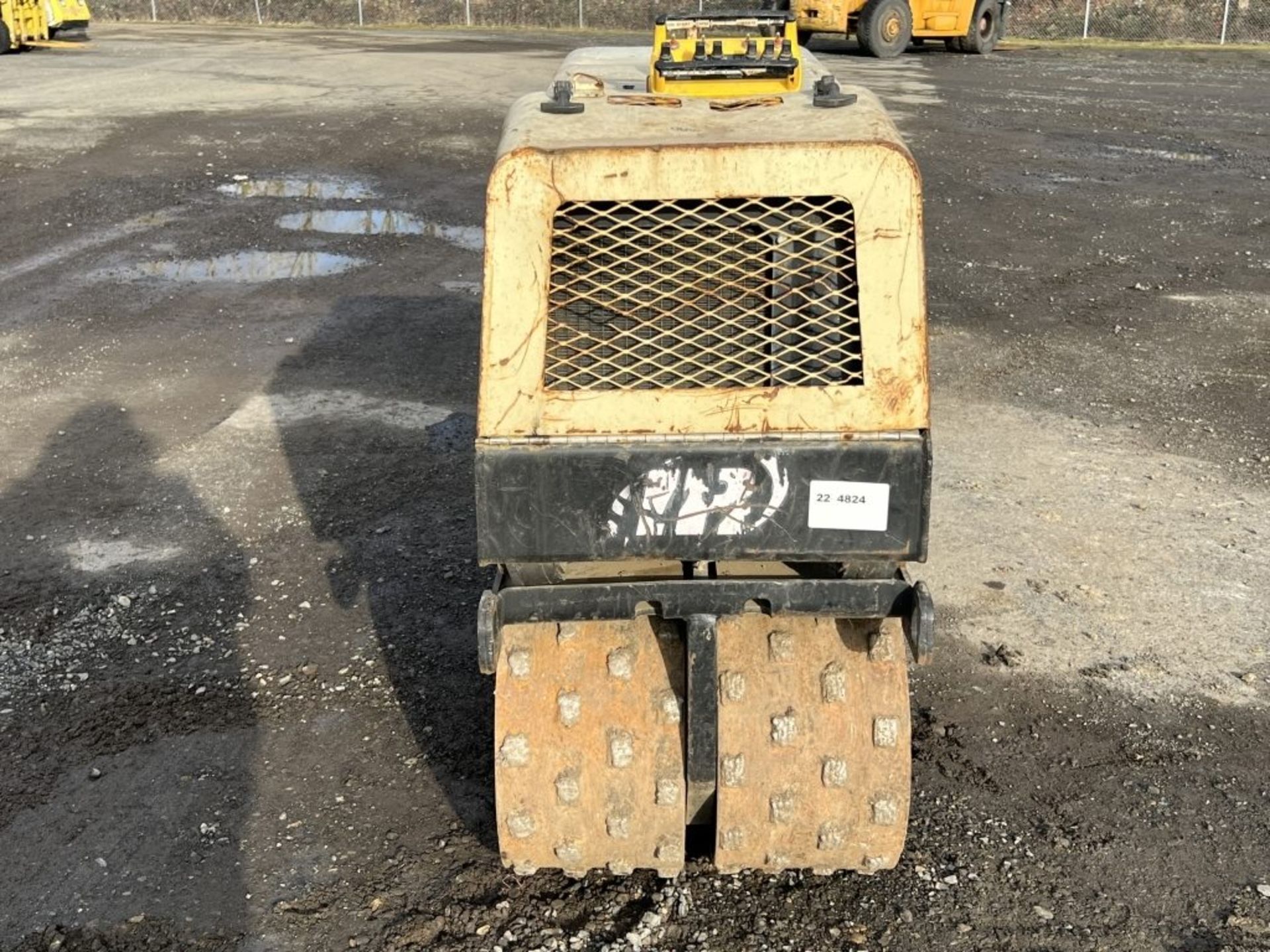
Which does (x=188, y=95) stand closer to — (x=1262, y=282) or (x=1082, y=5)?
(x=1262, y=282)

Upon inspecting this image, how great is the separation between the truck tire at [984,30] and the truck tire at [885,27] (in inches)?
65.1

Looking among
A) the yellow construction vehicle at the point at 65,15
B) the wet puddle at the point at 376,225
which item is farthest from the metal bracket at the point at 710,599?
the yellow construction vehicle at the point at 65,15

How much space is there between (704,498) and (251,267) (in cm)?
816

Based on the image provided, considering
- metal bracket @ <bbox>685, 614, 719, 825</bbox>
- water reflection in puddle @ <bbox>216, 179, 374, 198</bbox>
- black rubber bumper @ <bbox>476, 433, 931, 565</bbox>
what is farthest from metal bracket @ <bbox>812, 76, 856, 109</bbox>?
water reflection in puddle @ <bbox>216, 179, 374, 198</bbox>

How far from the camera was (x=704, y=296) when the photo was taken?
131 inches

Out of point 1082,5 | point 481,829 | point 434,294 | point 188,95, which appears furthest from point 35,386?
point 1082,5

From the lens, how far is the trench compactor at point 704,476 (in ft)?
10.4

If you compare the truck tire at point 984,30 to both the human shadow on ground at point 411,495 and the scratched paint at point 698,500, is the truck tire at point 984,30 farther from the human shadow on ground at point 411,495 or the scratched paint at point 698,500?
the scratched paint at point 698,500

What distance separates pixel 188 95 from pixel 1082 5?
21.2 metres

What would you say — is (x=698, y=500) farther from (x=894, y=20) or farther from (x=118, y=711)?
(x=894, y=20)

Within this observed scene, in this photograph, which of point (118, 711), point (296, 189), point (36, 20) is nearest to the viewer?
point (118, 711)

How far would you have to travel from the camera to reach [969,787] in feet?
13.7

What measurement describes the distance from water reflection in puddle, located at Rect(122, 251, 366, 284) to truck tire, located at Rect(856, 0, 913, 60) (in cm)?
1575

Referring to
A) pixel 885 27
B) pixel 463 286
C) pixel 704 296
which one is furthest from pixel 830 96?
pixel 885 27
